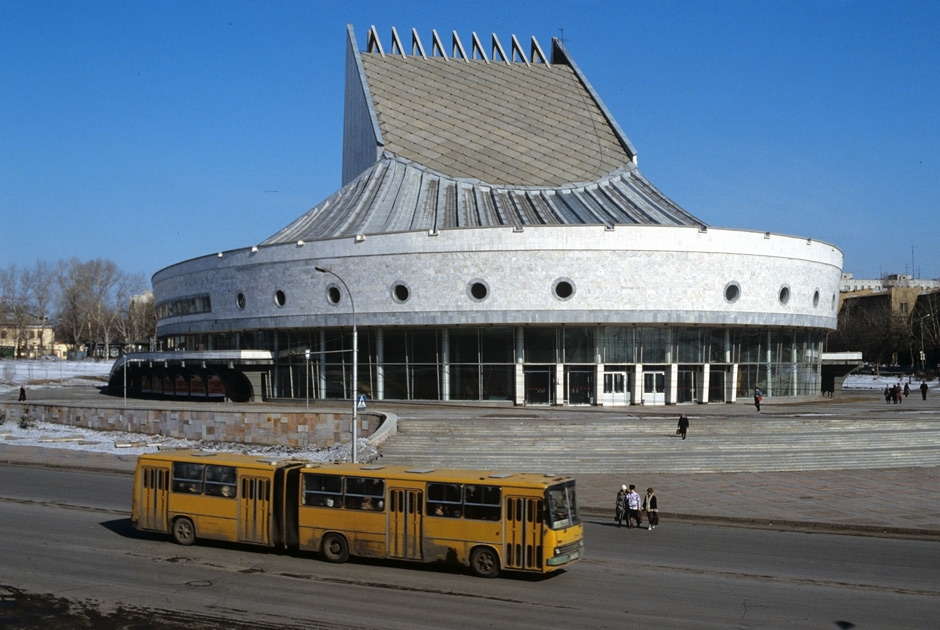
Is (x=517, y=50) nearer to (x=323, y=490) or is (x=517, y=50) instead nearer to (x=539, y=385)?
(x=539, y=385)

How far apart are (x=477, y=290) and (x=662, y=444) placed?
54.9 feet

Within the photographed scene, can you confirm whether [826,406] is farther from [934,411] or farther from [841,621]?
[841,621]

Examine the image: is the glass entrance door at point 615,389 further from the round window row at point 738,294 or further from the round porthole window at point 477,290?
the round porthole window at point 477,290

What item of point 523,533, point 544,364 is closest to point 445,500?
point 523,533

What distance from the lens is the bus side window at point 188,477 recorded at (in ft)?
62.9

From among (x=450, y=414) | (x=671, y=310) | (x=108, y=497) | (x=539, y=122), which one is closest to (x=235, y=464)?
(x=108, y=497)

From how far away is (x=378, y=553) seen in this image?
17438 mm

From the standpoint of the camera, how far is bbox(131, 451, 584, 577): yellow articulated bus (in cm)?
1656

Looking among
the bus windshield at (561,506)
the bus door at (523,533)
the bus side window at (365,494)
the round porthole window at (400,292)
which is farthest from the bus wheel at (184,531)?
the round porthole window at (400,292)

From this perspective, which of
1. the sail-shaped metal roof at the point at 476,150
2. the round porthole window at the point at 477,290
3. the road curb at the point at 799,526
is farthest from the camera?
the sail-shaped metal roof at the point at 476,150

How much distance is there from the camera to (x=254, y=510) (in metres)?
18.5

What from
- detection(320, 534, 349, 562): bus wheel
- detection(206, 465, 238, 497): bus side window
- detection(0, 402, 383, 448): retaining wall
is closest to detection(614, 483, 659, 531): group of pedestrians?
detection(320, 534, 349, 562): bus wheel

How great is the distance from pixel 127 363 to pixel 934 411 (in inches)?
1857

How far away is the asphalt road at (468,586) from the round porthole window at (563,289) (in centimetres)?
2707
